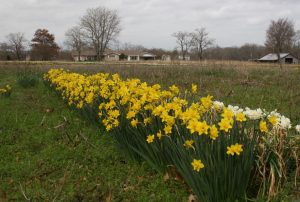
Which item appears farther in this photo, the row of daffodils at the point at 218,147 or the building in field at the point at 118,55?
the building in field at the point at 118,55

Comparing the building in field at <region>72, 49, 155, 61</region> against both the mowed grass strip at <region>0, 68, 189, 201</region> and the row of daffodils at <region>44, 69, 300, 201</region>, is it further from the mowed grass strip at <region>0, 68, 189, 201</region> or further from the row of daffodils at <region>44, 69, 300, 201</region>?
the row of daffodils at <region>44, 69, 300, 201</region>

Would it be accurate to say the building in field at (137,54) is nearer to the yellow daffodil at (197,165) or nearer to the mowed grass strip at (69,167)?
the mowed grass strip at (69,167)

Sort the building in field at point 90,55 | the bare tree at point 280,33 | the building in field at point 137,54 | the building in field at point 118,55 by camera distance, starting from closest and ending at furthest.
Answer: the bare tree at point 280,33
the building in field at point 90,55
the building in field at point 118,55
the building in field at point 137,54

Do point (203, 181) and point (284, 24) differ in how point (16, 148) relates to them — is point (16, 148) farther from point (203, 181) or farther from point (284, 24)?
point (284, 24)

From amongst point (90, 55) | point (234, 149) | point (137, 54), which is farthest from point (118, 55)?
point (234, 149)

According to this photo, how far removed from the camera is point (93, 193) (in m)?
3.71

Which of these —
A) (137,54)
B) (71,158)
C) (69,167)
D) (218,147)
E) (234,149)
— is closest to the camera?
(234,149)

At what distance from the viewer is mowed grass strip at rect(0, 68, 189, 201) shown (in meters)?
3.71

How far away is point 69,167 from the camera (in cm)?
449

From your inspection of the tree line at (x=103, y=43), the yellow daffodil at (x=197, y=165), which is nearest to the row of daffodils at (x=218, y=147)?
the yellow daffodil at (x=197, y=165)

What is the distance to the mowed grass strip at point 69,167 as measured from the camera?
371 cm

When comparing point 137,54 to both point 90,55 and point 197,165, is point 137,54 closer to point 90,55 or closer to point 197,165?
point 90,55

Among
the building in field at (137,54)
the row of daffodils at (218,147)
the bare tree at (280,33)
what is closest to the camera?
the row of daffodils at (218,147)

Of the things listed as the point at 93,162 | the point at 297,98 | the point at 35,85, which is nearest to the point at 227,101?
the point at 297,98
